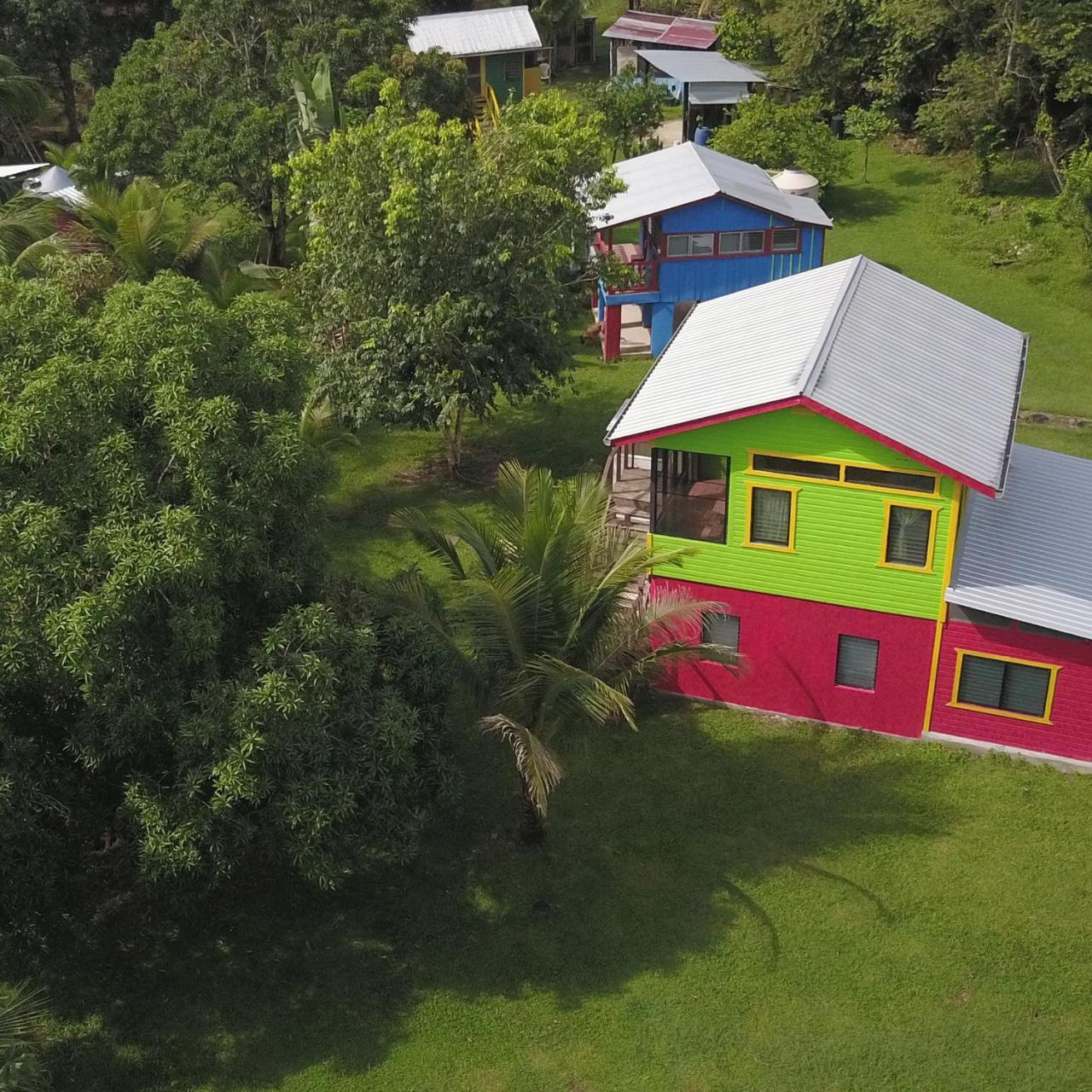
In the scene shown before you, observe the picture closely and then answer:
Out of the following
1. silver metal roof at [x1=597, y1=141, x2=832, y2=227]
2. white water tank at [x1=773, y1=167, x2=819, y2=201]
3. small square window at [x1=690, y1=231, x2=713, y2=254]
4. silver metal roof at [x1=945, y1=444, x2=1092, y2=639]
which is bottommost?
silver metal roof at [x1=945, y1=444, x2=1092, y2=639]

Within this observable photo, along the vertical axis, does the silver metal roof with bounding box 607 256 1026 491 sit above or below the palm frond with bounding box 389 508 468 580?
above

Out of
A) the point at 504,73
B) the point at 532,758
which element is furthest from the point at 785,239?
the point at 504,73

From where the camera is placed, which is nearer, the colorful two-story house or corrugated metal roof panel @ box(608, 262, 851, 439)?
the colorful two-story house

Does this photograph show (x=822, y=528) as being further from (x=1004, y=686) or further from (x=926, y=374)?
(x=1004, y=686)

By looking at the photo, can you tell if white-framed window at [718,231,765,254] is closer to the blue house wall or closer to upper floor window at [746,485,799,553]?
the blue house wall

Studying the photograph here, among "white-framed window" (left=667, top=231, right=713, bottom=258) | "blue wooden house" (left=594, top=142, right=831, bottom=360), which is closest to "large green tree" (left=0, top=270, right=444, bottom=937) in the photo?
"blue wooden house" (left=594, top=142, right=831, bottom=360)

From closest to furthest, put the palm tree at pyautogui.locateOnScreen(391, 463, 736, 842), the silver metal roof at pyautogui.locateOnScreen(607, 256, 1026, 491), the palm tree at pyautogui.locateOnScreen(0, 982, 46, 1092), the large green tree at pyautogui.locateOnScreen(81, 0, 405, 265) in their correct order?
the palm tree at pyautogui.locateOnScreen(0, 982, 46, 1092), the palm tree at pyautogui.locateOnScreen(391, 463, 736, 842), the silver metal roof at pyautogui.locateOnScreen(607, 256, 1026, 491), the large green tree at pyautogui.locateOnScreen(81, 0, 405, 265)

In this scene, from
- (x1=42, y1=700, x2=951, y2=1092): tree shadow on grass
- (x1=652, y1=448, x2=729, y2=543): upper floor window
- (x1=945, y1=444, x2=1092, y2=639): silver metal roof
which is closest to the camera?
(x1=42, y1=700, x2=951, y2=1092): tree shadow on grass

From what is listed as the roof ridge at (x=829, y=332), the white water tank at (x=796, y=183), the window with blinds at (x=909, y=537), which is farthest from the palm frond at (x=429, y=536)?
the white water tank at (x=796, y=183)
